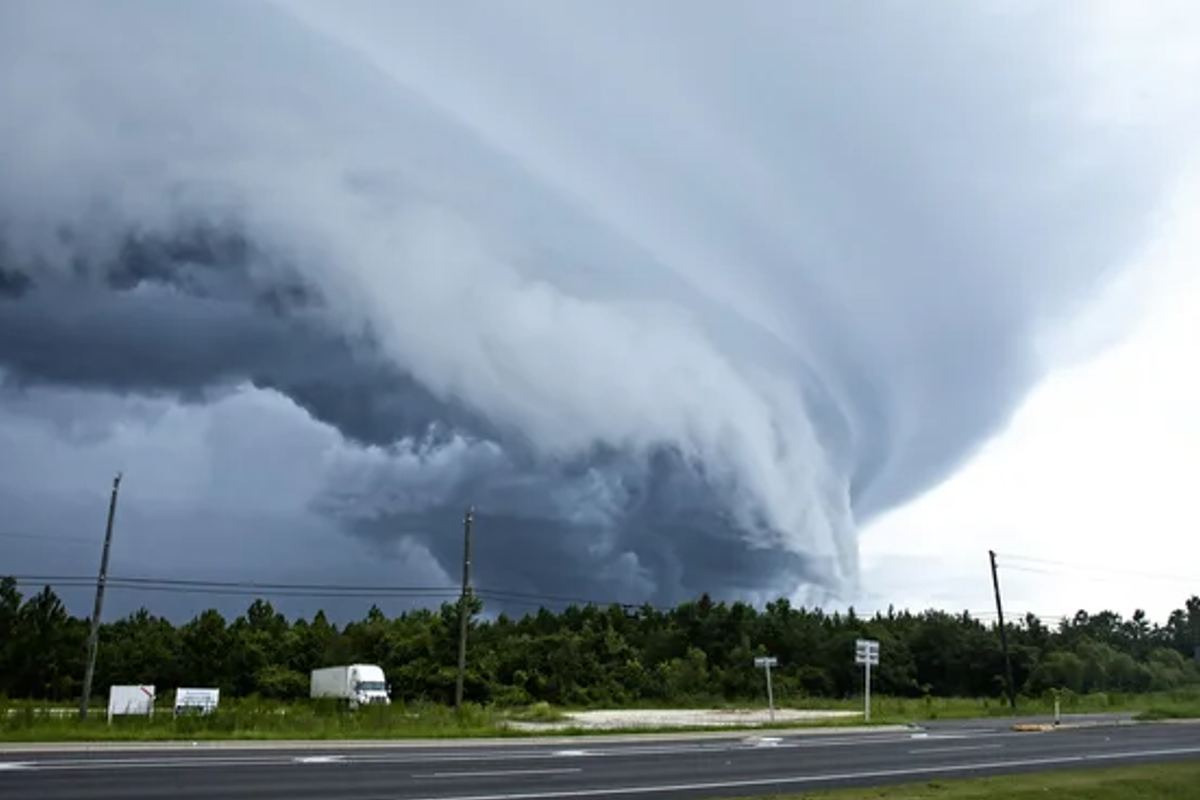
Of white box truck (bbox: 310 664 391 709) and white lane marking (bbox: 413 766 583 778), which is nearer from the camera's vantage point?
white lane marking (bbox: 413 766 583 778)

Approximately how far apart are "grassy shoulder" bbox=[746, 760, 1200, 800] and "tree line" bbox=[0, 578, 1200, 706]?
6692cm

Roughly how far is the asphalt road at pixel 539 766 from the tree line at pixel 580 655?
180ft

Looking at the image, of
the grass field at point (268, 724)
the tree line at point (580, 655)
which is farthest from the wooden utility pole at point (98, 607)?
the tree line at point (580, 655)

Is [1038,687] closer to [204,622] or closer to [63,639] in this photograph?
[204,622]

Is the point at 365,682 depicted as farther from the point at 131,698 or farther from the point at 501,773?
the point at 501,773

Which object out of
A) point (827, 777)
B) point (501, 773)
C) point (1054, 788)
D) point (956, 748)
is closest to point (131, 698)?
point (501, 773)

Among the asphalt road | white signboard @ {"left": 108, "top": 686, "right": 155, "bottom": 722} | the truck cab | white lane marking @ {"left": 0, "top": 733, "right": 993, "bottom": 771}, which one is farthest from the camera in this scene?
the truck cab

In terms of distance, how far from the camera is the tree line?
89438 mm

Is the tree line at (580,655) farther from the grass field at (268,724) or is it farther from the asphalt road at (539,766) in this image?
the asphalt road at (539,766)

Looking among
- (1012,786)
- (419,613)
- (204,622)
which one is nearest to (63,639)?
(204,622)

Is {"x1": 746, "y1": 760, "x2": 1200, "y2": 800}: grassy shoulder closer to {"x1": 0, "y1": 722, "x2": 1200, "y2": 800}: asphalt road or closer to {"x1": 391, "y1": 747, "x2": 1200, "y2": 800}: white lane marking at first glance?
{"x1": 0, "y1": 722, "x2": 1200, "y2": 800}: asphalt road

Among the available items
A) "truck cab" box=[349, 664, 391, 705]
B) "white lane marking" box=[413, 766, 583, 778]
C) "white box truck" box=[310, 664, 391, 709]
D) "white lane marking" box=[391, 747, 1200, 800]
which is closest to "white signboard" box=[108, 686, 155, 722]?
"white box truck" box=[310, 664, 391, 709]

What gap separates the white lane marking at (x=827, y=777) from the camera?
1814 cm

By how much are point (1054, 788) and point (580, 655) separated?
245 feet
